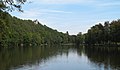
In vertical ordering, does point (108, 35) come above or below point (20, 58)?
above

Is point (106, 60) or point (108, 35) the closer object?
point (106, 60)

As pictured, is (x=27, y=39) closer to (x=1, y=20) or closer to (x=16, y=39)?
(x=16, y=39)

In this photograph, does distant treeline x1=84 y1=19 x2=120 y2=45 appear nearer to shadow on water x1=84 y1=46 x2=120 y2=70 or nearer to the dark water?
shadow on water x1=84 y1=46 x2=120 y2=70

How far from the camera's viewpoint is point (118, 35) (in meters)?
105

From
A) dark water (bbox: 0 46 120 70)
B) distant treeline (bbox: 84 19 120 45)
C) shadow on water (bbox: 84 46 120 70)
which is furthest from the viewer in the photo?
distant treeline (bbox: 84 19 120 45)

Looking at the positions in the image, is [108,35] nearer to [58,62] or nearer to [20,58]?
[20,58]

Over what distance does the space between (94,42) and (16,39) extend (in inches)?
1679

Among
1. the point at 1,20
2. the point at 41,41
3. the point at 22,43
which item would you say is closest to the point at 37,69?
the point at 1,20

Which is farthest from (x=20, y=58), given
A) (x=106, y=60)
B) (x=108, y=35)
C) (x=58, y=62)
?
(x=108, y=35)

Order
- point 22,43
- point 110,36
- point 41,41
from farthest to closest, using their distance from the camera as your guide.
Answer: point 41,41
point 22,43
point 110,36

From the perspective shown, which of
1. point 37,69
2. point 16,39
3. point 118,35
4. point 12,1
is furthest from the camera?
point 16,39

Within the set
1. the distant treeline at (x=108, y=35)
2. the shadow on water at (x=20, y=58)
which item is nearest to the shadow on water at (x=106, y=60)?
the shadow on water at (x=20, y=58)

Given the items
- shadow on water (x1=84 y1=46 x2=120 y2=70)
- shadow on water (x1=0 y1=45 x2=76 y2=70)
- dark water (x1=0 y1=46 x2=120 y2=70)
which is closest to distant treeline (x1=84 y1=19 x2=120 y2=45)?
shadow on water (x1=84 y1=46 x2=120 y2=70)

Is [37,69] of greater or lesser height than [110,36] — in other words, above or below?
below
